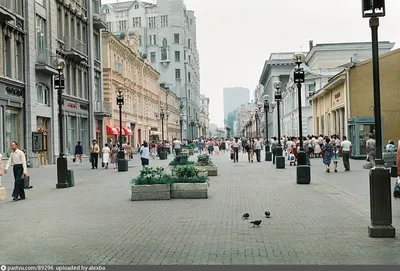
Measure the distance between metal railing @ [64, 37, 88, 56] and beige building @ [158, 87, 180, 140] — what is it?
43623 millimetres

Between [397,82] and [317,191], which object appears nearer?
[317,191]

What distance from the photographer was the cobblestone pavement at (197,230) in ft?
22.9

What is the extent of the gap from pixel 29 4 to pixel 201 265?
91.7 ft

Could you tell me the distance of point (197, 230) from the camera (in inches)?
354

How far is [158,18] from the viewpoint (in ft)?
391

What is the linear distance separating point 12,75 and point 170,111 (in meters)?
70.3

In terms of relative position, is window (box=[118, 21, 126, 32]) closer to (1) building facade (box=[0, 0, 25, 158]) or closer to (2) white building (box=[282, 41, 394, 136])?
(2) white building (box=[282, 41, 394, 136])

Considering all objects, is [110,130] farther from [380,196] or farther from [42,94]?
[380,196]

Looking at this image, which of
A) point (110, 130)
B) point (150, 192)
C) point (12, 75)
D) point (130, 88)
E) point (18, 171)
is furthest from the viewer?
point (130, 88)

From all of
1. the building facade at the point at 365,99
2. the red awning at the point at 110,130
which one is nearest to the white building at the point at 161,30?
the red awning at the point at 110,130

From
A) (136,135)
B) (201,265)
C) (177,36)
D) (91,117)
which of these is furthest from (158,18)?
(201,265)

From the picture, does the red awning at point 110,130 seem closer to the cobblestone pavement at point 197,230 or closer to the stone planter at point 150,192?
the cobblestone pavement at point 197,230

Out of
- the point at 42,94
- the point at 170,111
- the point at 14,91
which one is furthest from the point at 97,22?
the point at 170,111

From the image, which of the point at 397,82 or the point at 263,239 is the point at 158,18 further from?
the point at 263,239
